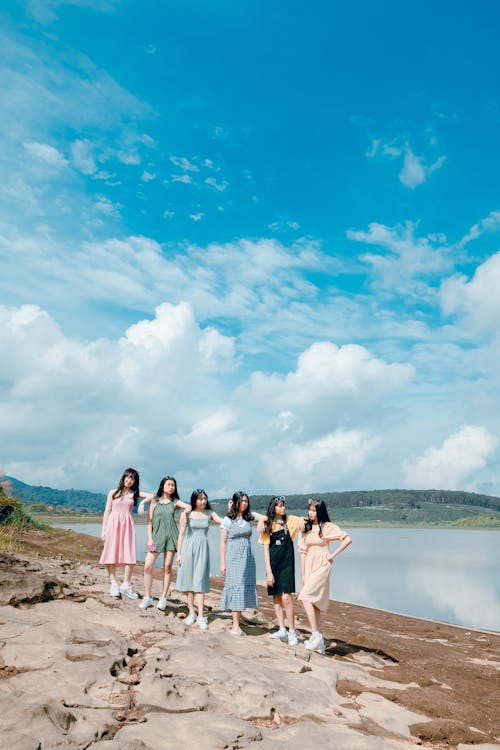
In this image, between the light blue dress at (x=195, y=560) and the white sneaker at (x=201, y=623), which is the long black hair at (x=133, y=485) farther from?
the white sneaker at (x=201, y=623)

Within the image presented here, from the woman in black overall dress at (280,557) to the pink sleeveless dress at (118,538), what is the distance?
219cm

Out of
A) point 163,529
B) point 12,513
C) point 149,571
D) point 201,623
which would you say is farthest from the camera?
point 12,513

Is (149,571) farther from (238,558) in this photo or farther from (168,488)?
(238,558)

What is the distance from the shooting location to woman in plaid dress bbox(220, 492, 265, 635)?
26.4 ft

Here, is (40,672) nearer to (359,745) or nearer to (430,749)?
(359,745)

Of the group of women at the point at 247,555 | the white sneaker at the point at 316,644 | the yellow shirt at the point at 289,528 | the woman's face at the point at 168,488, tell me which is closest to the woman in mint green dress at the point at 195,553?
the group of women at the point at 247,555

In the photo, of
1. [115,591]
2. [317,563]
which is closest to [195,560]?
[115,591]

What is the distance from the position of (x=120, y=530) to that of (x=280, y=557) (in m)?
2.64

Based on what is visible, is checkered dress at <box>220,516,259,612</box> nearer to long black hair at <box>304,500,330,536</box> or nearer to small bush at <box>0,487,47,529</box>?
long black hair at <box>304,500,330,536</box>

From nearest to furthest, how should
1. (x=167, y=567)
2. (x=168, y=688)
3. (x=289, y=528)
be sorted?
(x=168, y=688) → (x=289, y=528) → (x=167, y=567)

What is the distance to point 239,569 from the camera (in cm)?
815

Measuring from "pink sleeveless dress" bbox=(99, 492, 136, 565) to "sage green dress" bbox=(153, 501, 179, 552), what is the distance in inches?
18.1

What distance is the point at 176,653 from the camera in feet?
19.4

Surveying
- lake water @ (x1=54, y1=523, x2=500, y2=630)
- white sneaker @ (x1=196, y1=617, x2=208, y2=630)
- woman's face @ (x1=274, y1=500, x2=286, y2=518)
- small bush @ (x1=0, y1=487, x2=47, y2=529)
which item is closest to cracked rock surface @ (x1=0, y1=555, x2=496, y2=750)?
white sneaker @ (x1=196, y1=617, x2=208, y2=630)
